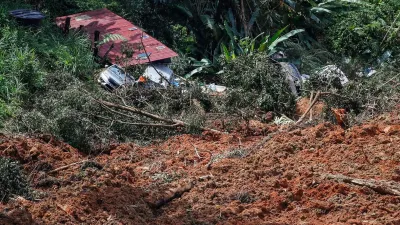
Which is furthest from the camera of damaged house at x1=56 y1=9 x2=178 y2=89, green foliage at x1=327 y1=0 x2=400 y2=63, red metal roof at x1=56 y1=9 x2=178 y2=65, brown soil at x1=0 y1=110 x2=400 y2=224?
green foliage at x1=327 y1=0 x2=400 y2=63

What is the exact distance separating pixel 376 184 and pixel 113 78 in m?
5.30

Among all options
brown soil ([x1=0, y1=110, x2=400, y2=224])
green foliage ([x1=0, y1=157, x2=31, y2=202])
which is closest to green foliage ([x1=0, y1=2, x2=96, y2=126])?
brown soil ([x1=0, y1=110, x2=400, y2=224])

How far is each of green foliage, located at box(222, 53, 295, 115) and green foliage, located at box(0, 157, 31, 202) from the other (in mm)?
4370

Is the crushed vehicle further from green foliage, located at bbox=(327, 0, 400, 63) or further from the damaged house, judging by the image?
green foliage, located at bbox=(327, 0, 400, 63)

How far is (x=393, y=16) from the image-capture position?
15.5m

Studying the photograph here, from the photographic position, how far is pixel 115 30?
41.3 feet

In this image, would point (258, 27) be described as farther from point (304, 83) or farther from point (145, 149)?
point (145, 149)

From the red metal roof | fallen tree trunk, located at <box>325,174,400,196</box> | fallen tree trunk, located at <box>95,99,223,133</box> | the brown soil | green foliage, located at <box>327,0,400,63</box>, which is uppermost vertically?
fallen tree trunk, located at <box>325,174,400,196</box>

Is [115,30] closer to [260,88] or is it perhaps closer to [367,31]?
[260,88]

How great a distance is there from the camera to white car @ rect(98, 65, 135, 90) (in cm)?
1029

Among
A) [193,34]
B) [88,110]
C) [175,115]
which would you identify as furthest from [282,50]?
[88,110]

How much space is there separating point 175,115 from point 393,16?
25.0 ft

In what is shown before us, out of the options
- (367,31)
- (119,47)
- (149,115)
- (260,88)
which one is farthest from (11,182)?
(367,31)

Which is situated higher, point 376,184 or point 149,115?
point 376,184
